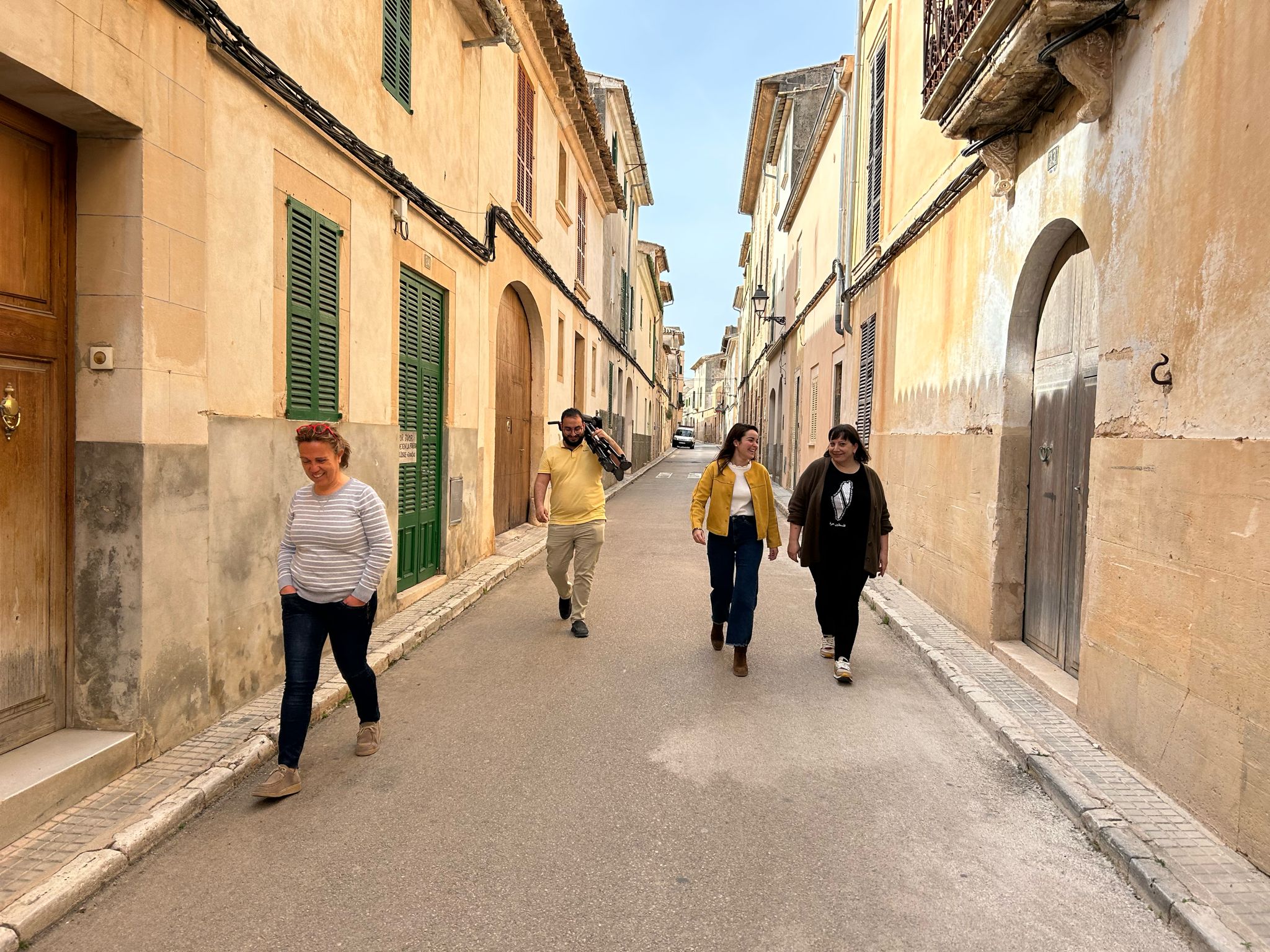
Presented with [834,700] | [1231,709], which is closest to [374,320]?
[834,700]

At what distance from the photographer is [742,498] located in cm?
591

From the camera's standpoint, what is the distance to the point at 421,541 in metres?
7.97

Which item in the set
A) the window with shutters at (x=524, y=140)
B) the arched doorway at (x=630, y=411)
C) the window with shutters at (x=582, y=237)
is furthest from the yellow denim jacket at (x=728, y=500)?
the arched doorway at (x=630, y=411)

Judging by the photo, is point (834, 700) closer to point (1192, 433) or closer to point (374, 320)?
point (1192, 433)

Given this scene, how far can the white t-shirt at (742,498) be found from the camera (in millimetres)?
5895

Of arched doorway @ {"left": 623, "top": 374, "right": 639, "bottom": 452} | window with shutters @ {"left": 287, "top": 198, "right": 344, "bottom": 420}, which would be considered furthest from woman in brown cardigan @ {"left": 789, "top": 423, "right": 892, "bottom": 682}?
arched doorway @ {"left": 623, "top": 374, "right": 639, "bottom": 452}

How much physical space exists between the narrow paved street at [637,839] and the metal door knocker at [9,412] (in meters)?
1.86

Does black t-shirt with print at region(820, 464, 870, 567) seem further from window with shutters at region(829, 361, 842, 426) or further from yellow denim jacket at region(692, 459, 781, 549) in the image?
window with shutters at region(829, 361, 842, 426)

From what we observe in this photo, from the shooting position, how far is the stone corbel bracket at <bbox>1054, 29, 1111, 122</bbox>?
4.48 m

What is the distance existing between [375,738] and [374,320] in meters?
3.66

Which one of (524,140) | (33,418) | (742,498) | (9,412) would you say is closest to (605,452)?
(742,498)

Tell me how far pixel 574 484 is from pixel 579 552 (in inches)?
23.6

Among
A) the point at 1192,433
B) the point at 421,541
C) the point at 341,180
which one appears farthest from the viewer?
the point at 421,541

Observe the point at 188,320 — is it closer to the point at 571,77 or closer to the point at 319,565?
the point at 319,565
